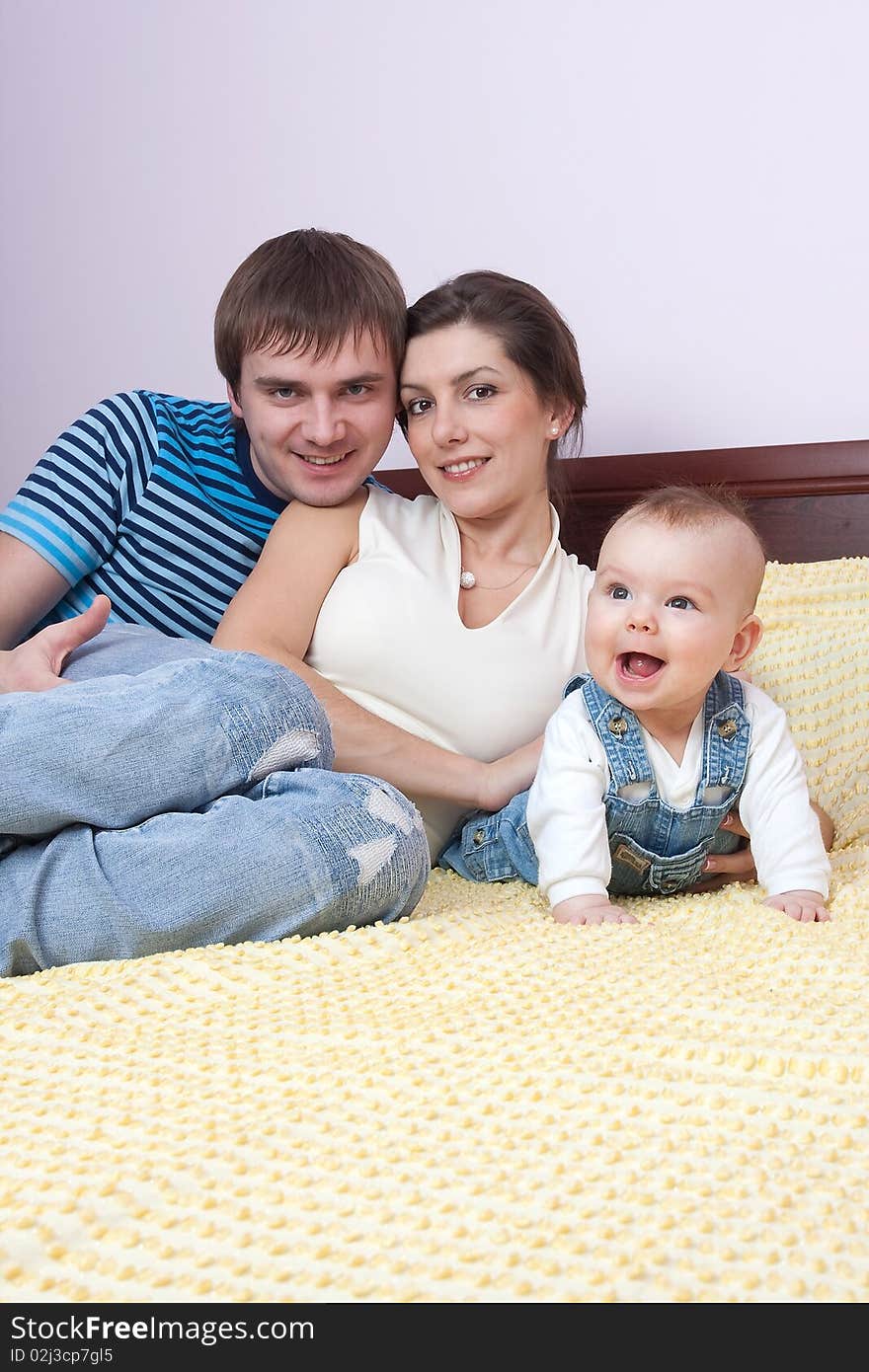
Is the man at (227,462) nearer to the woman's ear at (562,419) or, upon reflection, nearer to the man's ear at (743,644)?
the woman's ear at (562,419)

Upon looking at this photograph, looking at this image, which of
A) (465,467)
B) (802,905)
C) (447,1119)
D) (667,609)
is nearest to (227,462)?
(465,467)

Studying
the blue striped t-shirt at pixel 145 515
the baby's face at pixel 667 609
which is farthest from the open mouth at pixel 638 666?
the blue striped t-shirt at pixel 145 515

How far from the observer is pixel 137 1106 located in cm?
63

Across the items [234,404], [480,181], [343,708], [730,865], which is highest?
[480,181]

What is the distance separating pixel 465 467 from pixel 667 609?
1.32 feet

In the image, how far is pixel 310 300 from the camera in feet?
4.70

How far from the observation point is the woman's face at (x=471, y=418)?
1435 mm

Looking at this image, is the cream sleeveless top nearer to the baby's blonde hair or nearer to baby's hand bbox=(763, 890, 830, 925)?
the baby's blonde hair

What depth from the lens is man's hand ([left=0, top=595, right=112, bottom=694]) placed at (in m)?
1.18

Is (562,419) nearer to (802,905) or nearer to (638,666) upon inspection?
(638,666)

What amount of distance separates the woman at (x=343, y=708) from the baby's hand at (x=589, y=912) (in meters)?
0.15

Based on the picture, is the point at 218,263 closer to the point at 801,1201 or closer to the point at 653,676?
the point at 653,676

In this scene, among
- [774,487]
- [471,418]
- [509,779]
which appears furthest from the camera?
[774,487]
